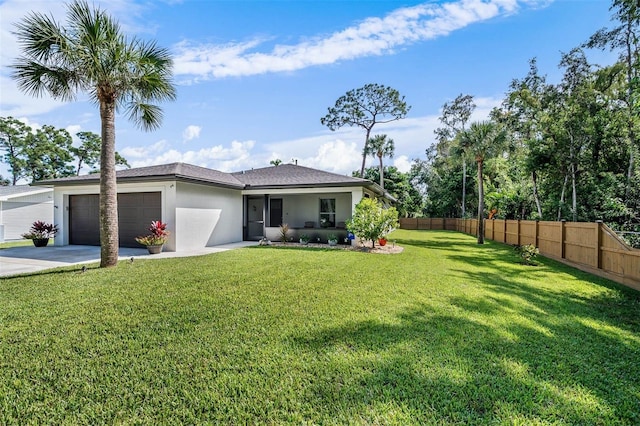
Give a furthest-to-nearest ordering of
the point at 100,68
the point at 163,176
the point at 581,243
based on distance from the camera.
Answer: the point at 163,176, the point at 581,243, the point at 100,68

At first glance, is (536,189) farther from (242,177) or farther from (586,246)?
(242,177)

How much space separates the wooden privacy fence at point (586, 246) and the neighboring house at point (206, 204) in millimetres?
7192

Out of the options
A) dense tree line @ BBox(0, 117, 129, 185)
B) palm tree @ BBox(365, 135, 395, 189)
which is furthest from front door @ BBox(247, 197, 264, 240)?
dense tree line @ BBox(0, 117, 129, 185)

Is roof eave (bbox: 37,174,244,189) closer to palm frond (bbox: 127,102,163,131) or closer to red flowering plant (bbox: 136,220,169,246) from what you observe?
red flowering plant (bbox: 136,220,169,246)

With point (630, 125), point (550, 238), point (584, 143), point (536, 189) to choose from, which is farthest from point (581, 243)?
point (536, 189)

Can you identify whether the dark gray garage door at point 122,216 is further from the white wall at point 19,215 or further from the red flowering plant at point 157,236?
the white wall at point 19,215

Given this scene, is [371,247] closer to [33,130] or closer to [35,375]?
[35,375]

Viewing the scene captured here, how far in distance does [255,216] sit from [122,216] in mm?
6524

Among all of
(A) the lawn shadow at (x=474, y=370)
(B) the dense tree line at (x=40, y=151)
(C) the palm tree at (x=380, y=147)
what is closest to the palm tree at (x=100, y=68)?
(A) the lawn shadow at (x=474, y=370)

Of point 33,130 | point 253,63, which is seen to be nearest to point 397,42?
point 253,63

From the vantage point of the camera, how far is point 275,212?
1694 centimetres

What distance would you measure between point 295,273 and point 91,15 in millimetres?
8221

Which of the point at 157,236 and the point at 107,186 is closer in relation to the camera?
the point at 107,186

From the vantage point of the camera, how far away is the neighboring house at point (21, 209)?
58.0 ft
